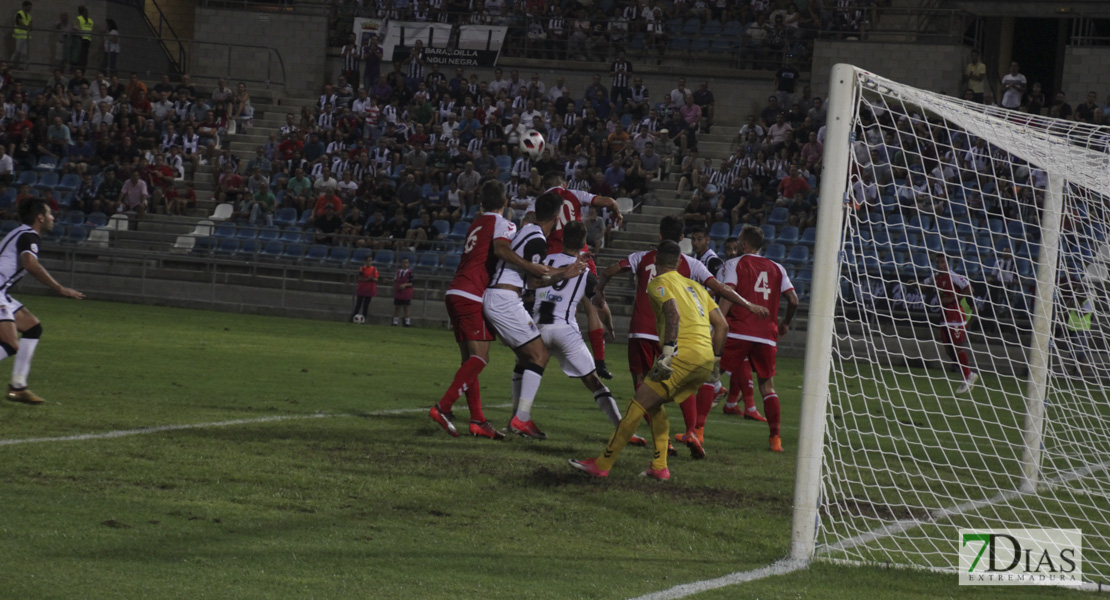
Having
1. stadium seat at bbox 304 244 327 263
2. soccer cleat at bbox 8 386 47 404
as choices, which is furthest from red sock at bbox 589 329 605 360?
stadium seat at bbox 304 244 327 263

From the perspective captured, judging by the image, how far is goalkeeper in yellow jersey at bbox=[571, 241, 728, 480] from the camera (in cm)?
813

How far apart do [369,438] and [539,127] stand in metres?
21.2

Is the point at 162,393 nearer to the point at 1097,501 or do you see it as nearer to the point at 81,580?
the point at 81,580

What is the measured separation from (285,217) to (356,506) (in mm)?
22625

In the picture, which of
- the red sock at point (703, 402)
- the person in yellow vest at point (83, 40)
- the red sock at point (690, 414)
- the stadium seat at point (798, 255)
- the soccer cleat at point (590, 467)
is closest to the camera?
the soccer cleat at point (590, 467)

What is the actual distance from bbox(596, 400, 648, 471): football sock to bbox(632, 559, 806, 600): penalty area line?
1.84 metres

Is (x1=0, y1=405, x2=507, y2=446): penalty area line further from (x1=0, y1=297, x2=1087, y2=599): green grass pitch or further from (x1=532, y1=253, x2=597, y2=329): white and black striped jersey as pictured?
(x1=532, y1=253, x2=597, y2=329): white and black striped jersey

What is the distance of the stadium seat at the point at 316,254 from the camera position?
26.8 m

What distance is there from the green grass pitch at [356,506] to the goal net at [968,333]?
0.64 metres

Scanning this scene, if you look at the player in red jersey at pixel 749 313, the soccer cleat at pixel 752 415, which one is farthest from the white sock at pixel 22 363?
the soccer cleat at pixel 752 415

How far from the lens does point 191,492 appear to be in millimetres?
7180

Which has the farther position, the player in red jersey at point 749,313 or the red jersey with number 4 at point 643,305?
the player in red jersey at point 749,313

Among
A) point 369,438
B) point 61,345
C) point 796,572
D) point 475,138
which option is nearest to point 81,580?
point 796,572

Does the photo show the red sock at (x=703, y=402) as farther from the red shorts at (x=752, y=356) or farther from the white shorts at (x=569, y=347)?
the white shorts at (x=569, y=347)
